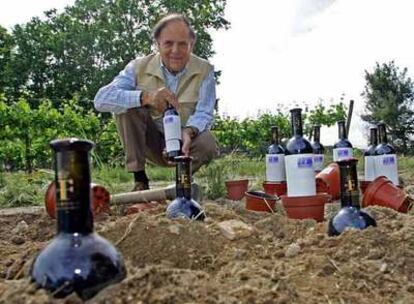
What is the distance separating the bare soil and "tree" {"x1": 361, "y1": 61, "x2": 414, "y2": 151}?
30.5 meters

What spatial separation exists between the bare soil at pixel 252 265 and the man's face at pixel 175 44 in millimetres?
1536

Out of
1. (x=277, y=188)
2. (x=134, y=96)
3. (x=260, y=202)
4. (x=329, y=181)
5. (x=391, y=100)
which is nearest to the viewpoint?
(x=260, y=202)

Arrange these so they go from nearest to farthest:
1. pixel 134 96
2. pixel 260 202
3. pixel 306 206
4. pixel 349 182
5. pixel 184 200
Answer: pixel 349 182 < pixel 184 200 < pixel 306 206 < pixel 260 202 < pixel 134 96

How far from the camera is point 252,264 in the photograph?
4.63 ft

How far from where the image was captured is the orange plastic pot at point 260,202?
8.91ft

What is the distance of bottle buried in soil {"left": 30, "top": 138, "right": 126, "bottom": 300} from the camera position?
99 cm

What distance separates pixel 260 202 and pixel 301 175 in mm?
420

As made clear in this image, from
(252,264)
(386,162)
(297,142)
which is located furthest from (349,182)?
(386,162)

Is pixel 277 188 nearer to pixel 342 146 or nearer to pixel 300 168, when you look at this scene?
pixel 342 146

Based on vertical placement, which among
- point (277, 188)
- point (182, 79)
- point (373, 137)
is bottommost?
point (277, 188)

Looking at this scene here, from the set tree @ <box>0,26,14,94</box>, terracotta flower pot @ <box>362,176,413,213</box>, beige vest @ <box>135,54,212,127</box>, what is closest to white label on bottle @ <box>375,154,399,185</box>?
terracotta flower pot @ <box>362,176,413,213</box>

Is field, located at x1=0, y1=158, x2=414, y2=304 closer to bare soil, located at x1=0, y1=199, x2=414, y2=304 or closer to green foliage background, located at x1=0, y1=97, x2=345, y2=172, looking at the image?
bare soil, located at x1=0, y1=199, x2=414, y2=304

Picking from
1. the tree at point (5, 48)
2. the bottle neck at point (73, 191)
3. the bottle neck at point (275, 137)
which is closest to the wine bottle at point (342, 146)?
the bottle neck at point (275, 137)

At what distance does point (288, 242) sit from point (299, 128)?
0.74 meters
